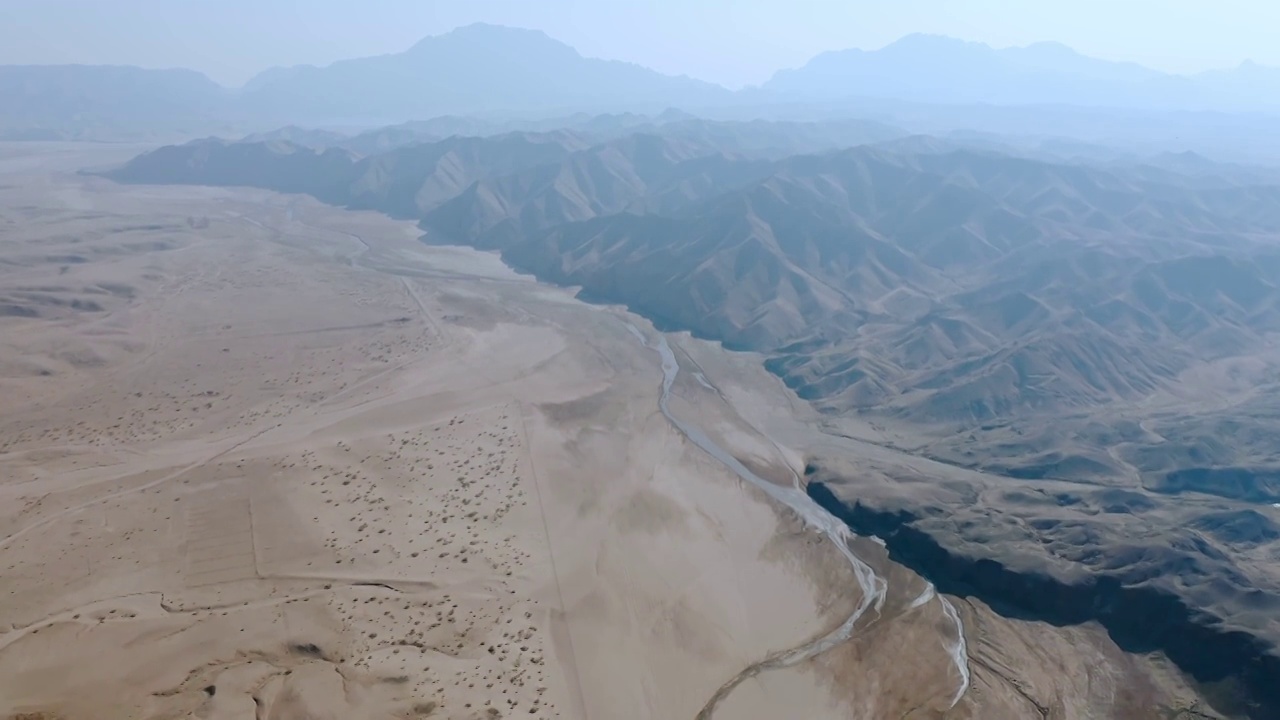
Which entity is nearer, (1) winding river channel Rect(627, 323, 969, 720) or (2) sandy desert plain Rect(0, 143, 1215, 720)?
(2) sandy desert plain Rect(0, 143, 1215, 720)

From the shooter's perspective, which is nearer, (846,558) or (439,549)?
(439,549)

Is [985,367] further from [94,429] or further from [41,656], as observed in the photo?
[94,429]

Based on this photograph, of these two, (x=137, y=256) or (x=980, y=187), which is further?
(x=980, y=187)

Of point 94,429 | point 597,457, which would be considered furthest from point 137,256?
point 597,457

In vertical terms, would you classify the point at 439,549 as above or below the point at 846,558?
above
